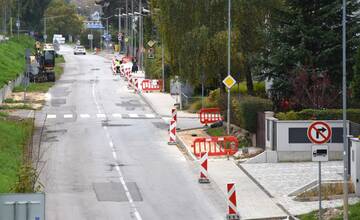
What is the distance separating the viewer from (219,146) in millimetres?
35750

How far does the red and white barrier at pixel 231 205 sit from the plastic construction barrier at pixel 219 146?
11047 millimetres

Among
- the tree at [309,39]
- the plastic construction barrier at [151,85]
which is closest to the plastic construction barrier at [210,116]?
the tree at [309,39]

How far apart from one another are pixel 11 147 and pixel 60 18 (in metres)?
134

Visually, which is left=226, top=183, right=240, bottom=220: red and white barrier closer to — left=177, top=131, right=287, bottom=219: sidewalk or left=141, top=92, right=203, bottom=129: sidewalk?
left=177, top=131, right=287, bottom=219: sidewalk

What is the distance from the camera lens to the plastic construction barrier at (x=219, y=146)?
112 feet

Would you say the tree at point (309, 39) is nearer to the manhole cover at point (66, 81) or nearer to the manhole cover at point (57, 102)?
the manhole cover at point (57, 102)

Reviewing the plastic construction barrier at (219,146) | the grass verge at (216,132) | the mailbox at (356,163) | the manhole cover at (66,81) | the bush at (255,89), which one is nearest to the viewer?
the mailbox at (356,163)

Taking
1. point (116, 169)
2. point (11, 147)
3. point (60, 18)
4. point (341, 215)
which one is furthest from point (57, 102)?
point (60, 18)

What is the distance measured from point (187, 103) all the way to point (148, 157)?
815 inches

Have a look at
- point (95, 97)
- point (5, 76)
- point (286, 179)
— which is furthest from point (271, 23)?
point (5, 76)

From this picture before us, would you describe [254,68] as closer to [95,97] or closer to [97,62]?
[95,97]

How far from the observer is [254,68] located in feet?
132

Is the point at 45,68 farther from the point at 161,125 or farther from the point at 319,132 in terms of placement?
the point at 319,132

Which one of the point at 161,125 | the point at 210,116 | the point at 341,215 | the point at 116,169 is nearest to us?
the point at 341,215
